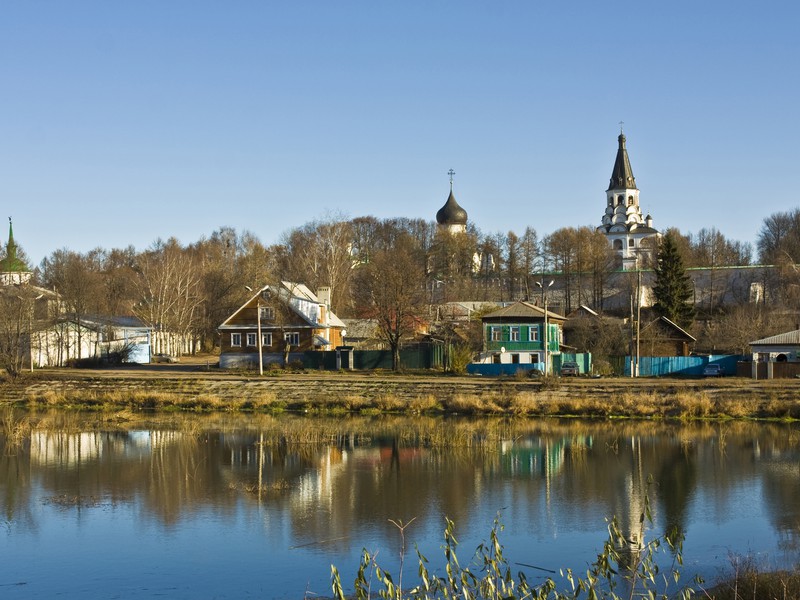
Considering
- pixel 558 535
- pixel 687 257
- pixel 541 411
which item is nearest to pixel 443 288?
pixel 687 257

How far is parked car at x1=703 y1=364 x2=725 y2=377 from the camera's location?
51.3 meters

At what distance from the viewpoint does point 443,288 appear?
91688 mm

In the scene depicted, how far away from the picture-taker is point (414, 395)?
4306 centimetres

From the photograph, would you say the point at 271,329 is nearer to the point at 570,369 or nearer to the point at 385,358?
the point at 385,358

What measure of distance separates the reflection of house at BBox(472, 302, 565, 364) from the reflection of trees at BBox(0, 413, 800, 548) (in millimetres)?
17787

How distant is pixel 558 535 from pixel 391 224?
9375cm

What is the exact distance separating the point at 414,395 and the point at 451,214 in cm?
7558

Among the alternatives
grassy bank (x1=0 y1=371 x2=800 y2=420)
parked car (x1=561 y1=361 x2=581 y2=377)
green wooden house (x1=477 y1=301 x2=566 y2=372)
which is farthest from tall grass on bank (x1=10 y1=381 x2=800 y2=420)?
green wooden house (x1=477 y1=301 x2=566 y2=372)

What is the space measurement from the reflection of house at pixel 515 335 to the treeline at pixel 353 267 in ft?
16.4

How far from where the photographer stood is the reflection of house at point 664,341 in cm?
5688

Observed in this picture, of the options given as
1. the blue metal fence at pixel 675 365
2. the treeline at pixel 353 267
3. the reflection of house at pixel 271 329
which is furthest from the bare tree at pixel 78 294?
the blue metal fence at pixel 675 365

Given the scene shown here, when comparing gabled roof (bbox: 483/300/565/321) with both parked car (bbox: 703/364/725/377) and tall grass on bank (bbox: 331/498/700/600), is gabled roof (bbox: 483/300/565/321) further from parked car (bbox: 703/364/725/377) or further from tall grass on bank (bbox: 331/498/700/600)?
tall grass on bank (bbox: 331/498/700/600)

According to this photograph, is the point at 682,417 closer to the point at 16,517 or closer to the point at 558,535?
the point at 558,535

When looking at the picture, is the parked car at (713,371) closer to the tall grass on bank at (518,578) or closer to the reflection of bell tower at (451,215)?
the tall grass on bank at (518,578)
